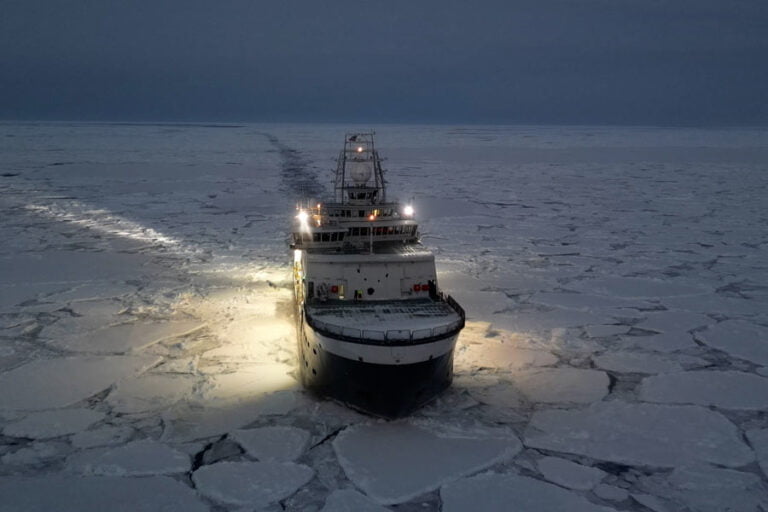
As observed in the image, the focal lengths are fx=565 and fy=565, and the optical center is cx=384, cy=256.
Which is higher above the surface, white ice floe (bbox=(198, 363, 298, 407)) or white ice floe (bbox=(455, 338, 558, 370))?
white ice floe (bbox=(455, 338, 558, 370))

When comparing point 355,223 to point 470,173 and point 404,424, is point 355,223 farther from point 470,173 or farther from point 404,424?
point 470,173

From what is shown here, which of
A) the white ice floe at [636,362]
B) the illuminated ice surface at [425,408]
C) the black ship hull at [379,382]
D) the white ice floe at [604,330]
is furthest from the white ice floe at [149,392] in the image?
the white ice floe at [604,330]

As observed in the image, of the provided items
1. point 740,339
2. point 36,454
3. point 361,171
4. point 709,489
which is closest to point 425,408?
point 709,489

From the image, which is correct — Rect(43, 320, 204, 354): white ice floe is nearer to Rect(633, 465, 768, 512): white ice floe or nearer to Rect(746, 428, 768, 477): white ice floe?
Rect(633, 465, 768, 512): white ice floe

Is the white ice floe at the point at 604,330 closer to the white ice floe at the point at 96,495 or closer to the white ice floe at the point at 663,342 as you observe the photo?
the white ice floe at the point at 663,342

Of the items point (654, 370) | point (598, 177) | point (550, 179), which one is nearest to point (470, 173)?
point (550, 179)

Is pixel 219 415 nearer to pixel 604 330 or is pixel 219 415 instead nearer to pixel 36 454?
pixel 36 454


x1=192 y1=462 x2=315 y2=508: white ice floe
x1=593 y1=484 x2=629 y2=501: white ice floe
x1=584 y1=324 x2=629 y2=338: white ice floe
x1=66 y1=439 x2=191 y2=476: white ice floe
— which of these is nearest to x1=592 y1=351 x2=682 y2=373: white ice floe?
x1=584 y1=324 x2=629 y2=338: white ice floe
